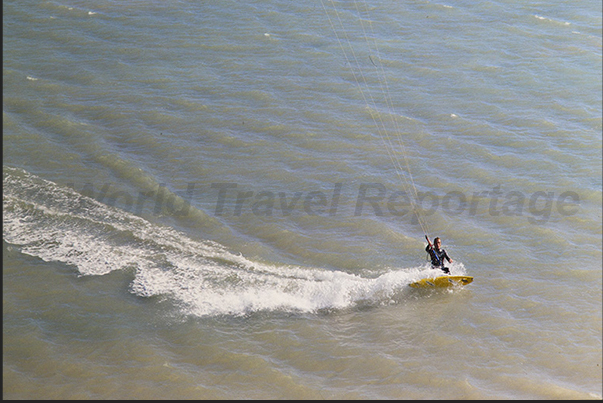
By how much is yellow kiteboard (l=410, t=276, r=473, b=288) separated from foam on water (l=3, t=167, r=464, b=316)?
207mm

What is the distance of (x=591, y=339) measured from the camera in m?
11.4

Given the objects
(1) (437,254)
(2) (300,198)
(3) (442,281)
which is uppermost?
(1) (437,254)

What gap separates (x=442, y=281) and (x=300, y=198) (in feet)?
15.6

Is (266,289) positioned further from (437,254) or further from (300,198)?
(437,254)

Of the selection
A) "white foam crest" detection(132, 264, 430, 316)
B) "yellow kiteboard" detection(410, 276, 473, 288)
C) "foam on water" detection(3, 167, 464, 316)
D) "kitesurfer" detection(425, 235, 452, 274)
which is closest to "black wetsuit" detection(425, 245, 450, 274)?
"kitesurfer" detection(425, 235, 452, 274)

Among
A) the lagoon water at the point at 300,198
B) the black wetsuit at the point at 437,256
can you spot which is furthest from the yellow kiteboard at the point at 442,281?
the black wetsuit at the point at 437,256

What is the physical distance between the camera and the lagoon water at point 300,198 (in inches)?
442

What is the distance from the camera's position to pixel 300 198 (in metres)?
16.1

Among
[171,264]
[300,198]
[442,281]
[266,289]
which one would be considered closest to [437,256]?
[442,281]

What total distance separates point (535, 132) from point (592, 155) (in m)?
1.74

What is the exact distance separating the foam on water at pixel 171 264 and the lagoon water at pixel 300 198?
0.06 m

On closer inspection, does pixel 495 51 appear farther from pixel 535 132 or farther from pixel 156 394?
pixel 156 394

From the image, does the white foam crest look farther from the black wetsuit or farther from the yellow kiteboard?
the black wetsuit

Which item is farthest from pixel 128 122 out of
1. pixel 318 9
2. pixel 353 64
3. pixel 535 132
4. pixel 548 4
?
pixel 548 4
